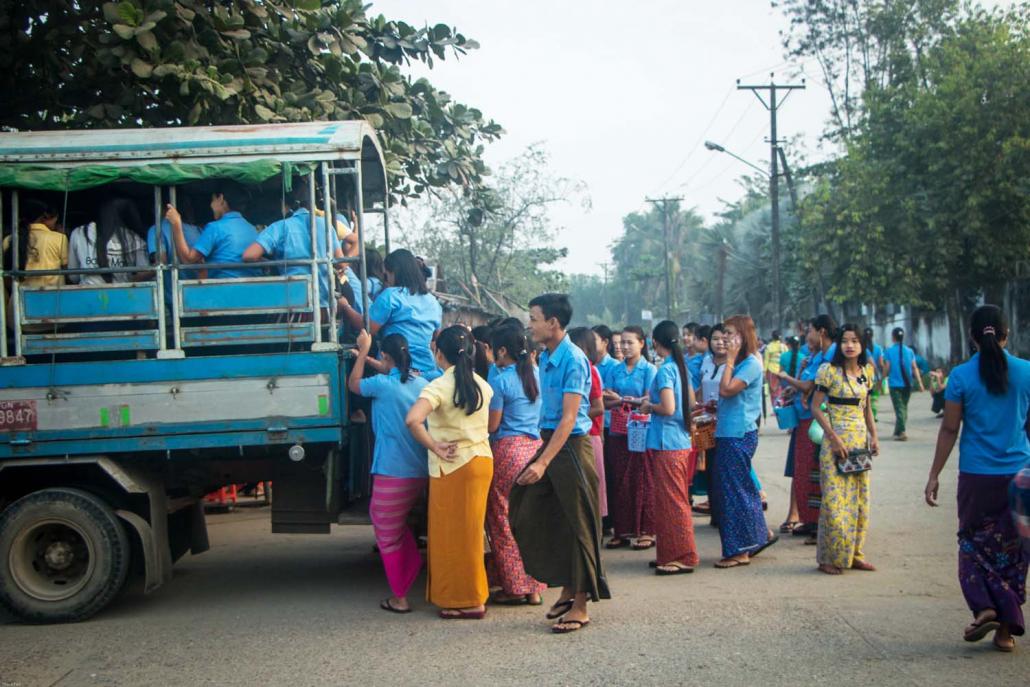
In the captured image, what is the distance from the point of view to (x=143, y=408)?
6.65 meters

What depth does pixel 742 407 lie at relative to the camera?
305 inches

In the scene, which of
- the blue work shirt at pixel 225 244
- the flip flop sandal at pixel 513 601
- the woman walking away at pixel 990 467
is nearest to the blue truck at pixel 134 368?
the blue work shirt at pixel 225 244

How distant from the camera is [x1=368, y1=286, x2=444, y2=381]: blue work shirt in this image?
23.4 feet

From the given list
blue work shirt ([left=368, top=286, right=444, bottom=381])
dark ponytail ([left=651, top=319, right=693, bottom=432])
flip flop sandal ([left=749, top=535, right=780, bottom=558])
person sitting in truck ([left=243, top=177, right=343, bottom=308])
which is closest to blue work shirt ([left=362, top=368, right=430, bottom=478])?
blue work shirt ([left=368, top=286, right=444, bottom=381])

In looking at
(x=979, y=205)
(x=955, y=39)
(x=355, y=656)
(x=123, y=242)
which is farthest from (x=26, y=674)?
(x=955, y=39)

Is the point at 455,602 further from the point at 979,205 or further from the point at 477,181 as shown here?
the point at 979,205

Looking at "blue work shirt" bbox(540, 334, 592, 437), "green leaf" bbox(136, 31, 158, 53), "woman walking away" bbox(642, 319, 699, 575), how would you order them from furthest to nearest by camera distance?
"green leaf" bbox(136, 31, 158, 53), "woman walking away" bbox(642, 319, 699, 575), "blue work shirt" bbox(540, 334, 592, 437)

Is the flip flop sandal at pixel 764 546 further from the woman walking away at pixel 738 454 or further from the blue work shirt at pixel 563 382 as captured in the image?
the blue work shirt at pixel 563 382

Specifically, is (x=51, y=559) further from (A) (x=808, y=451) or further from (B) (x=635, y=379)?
(A) (x=808, y=451)

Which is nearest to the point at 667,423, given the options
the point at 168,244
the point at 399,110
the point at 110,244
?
the point at 168,244

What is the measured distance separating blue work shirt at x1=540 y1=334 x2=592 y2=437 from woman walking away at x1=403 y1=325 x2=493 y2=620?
0.37 m

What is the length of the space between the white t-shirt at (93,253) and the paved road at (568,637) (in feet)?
7.03

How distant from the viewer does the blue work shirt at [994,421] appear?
5441 mm

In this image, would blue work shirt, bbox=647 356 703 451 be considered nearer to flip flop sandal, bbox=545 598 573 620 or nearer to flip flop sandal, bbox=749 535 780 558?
flip flop sandal, bbox=749 535 780 558
